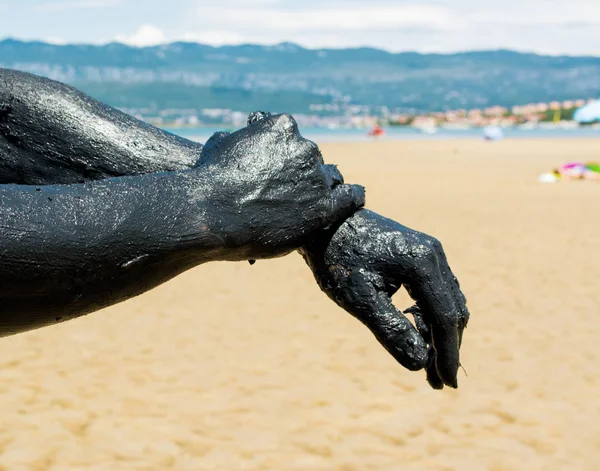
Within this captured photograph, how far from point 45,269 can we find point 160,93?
626 feet

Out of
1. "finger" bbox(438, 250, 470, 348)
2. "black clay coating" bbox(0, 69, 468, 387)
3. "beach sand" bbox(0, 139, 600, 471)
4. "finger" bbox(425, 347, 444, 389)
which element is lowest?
"beach sand" bbox(0, 139, 600, 471)

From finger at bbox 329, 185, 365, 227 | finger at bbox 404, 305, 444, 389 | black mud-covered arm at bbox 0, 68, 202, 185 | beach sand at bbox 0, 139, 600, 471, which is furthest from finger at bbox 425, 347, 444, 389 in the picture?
beach sand at bbox 0, 139, 600, 471

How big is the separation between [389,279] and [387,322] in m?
0.11

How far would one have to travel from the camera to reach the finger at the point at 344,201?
1.82 m

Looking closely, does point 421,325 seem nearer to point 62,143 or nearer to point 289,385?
point 62,143

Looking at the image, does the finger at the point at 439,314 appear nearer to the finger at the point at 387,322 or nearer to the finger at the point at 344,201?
the finger at the point at 387,322

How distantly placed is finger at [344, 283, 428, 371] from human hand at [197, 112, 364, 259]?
193mm

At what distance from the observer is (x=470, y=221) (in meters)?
14.1

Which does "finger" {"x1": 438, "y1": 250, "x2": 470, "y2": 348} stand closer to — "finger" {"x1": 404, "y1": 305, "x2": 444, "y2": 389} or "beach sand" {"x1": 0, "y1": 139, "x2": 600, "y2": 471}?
"finger" {"x1": 404, "y1": 305, "x2": 444, "y2": 389}

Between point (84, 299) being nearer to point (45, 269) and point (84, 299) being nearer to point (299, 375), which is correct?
point (45, 269)

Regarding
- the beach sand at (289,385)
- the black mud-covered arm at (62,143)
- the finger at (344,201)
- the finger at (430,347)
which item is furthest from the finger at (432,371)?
the beach sand at (289,385)

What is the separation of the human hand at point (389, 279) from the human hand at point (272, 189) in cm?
9

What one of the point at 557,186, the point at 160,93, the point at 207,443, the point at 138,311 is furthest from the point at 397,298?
the point at 160,93

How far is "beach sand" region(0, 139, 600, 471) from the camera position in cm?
459
